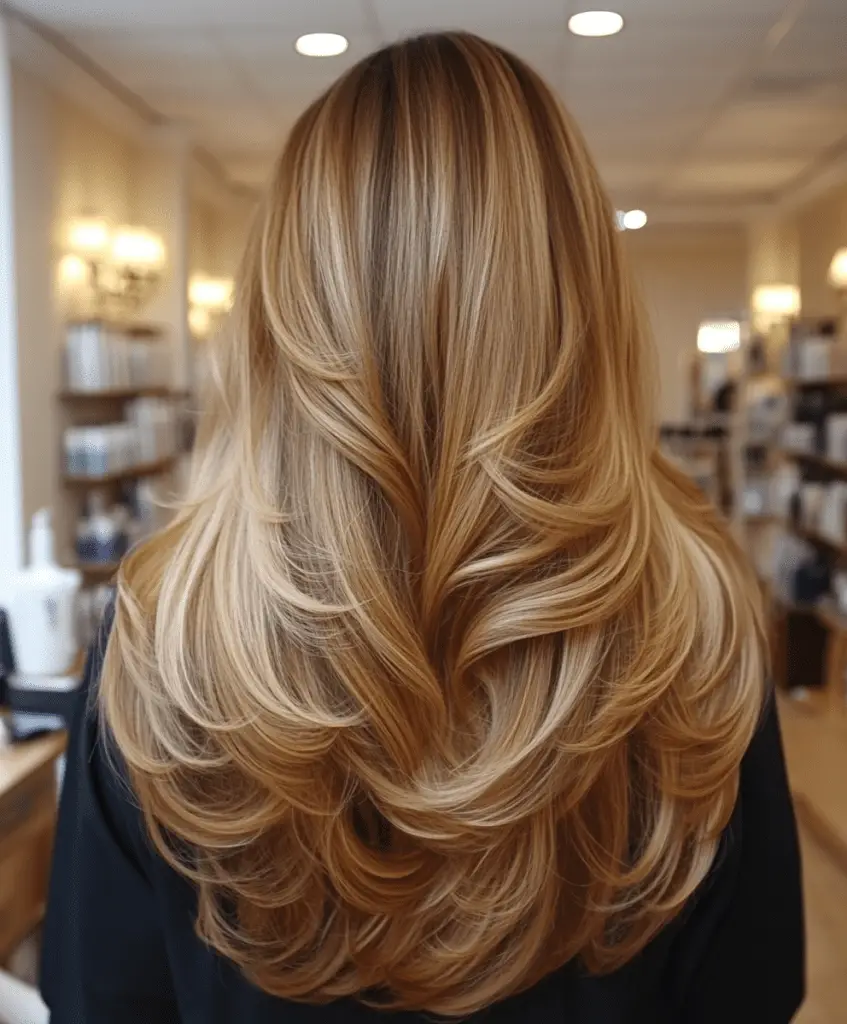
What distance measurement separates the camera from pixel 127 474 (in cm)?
400

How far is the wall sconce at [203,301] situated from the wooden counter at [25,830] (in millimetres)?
2979

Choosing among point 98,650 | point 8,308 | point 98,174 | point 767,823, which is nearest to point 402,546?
point 98,650

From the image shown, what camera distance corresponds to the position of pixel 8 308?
297cm

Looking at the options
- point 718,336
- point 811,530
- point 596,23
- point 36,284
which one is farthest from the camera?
point 718,336

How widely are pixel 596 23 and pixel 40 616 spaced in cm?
222

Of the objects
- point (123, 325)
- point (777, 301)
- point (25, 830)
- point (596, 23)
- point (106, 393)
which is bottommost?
point (25, 830)

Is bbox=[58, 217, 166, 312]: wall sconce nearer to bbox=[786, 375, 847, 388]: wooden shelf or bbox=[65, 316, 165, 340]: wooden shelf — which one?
bbox=[65, 316, 165, 340]: wooden shelf

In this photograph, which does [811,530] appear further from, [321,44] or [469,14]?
[321,44]

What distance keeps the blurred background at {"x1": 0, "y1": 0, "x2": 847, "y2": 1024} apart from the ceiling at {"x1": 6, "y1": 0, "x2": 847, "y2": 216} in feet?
0.04

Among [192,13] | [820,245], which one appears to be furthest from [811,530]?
[192,13]

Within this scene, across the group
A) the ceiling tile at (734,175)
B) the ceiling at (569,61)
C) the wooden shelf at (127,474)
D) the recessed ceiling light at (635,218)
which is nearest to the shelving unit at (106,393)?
the wooden shelf at (127,474)

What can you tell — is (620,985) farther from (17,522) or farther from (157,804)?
(17,522)

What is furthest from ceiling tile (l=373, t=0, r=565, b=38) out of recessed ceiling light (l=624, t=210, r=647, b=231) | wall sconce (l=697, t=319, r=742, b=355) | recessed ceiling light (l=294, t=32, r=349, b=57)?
wall sconce (l=697, t=319, r=742, b=355)

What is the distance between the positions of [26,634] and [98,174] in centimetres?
234
